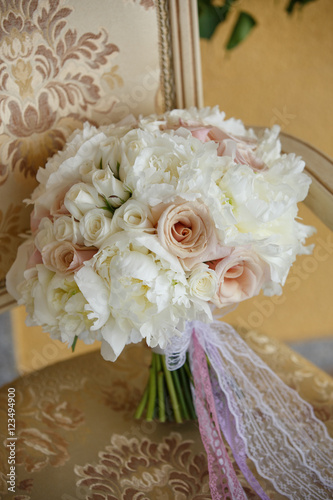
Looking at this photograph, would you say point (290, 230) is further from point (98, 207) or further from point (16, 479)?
point (16, 479)

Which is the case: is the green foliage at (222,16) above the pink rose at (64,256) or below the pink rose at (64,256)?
above

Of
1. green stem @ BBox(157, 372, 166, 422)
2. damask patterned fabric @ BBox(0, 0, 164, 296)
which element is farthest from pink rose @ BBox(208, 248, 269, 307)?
damask patterned fabric @ BBox(0, 0, 164, 296)

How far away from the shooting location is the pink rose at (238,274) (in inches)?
21.6

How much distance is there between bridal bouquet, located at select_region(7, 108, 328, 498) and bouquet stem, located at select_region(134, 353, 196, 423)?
11cm

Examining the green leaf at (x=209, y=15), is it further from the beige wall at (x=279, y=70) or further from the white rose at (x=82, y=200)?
the white rose at (x=82, y=200)

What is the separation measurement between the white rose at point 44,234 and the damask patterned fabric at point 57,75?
14cm

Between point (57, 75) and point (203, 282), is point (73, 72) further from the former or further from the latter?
point (203, 282)

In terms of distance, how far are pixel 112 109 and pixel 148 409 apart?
477 millimetres

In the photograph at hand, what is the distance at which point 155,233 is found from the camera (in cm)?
54

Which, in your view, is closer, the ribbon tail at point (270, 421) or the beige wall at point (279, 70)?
the ribbon tail at point (270, 421)

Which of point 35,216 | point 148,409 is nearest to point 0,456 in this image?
point 148,409

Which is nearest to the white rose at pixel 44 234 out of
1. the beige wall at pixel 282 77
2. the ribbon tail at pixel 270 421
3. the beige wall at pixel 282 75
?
the ribbon tail at pixel 270 421

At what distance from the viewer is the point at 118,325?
1.77 ft

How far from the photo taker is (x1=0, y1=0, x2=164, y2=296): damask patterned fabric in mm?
670
